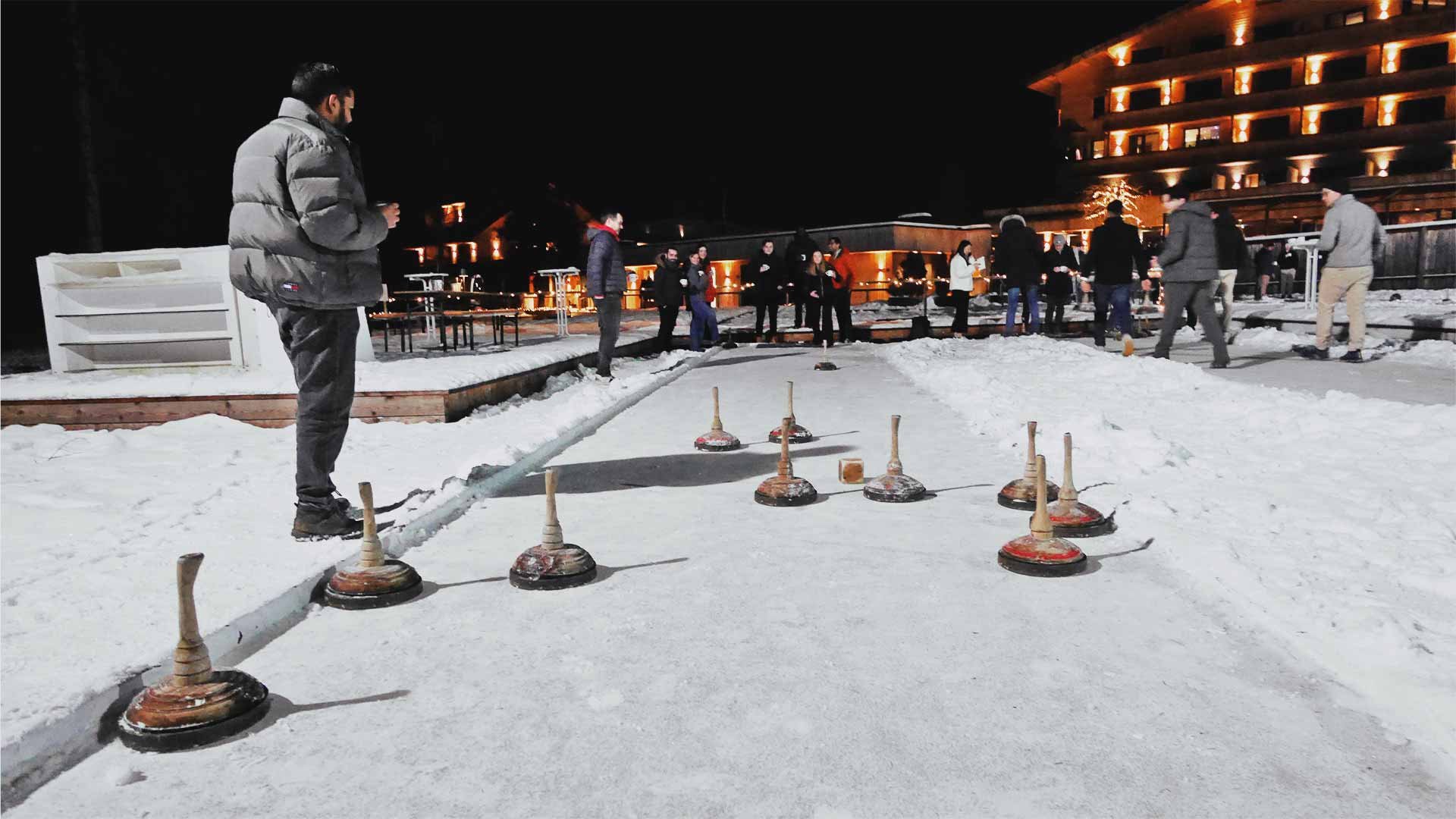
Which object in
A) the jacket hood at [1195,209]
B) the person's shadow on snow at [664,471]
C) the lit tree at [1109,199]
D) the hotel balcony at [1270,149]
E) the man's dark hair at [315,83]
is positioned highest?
the hotel balcony at [1270,149]

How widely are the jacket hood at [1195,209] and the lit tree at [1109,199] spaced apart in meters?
35.7

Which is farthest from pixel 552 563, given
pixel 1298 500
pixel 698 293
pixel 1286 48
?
pixel 1286 48

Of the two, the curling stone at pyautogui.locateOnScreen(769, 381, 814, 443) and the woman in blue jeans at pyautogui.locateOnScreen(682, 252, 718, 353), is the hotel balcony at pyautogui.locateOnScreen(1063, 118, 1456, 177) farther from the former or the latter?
the curling stone at pyautogui.locateOnScreen(769, 381, 814, 443)

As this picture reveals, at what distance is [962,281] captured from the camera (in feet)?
61.2

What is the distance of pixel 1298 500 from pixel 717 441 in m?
3.58

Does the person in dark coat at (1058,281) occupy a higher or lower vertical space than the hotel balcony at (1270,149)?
lower

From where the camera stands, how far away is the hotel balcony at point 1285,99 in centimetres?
4362

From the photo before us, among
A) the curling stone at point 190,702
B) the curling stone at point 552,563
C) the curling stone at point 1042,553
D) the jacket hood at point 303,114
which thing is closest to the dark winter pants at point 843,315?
the jacket hood at point 303,114

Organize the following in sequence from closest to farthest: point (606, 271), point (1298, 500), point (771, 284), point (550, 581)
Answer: point (550, 581)
point (1298, 500)
point (606, 271)
point (771, 284)

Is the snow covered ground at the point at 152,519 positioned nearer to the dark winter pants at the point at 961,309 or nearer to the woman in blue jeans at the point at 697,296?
the woman in blue jeans at the point at 697,296

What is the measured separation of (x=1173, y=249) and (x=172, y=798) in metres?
10.7

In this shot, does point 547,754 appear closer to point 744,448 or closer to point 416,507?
point 416,507

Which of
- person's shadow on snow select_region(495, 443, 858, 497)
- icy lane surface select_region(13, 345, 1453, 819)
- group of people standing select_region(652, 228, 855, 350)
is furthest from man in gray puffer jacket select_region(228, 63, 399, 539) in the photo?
group of people standing select_region(652, 228, 855, 350)

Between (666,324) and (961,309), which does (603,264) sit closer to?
(666,324)
